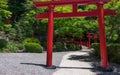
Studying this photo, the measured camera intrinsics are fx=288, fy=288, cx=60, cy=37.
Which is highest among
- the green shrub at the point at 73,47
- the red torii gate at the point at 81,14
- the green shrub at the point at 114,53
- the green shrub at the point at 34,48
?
the red torii gate at the point at 81,14

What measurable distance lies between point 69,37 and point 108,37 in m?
15.4

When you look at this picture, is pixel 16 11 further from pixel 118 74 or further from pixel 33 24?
pixel 118 74

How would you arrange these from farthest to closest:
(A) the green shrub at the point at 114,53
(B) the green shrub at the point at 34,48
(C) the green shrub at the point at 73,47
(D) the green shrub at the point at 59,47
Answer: (C) the green shrub at the point at 73,47 < (D) the green shrub at the point at 59,47 < (B) the green shrub at the point at 34,48 < (A) the green shrub at the point at 114,53

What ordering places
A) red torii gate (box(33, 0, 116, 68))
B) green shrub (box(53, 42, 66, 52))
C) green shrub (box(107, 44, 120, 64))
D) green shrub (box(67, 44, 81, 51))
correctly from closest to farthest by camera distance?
1. red torii gate (box(33, 0, 116, 68))
2. green shrub (box(107, 44, 120, 64))
3. green shrub (box(53, 42, 66, 52))
4. green shrub (box(67, 44, 81, 51))

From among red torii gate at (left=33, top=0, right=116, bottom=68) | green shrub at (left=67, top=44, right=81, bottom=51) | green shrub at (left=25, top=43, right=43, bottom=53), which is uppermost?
red torii gate at (left=33, top=0, right=116, bottom=68)

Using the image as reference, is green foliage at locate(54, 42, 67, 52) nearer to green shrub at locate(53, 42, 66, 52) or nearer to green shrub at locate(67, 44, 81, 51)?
green shrub at locate(53, 42, 66, 52)

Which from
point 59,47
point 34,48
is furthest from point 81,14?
point 59,47

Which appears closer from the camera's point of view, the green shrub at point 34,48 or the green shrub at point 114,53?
the green shrub at point 114,53

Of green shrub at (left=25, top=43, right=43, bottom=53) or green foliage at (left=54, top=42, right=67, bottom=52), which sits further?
green foliage at (left=54, top=42, right=67, bottom=52)

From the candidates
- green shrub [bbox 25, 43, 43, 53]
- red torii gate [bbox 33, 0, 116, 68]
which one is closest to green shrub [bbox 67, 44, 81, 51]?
green shrub [bbox 25, 43, 43, 53]

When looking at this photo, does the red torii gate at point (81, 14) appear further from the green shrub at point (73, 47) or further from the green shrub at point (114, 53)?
the green shrub at point (73, 47)

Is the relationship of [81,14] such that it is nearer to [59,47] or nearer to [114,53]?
[114,53]

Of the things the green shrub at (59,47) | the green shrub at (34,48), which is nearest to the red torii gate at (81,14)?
the green shrub at (34,48)

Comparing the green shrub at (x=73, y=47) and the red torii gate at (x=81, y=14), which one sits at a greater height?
the red torii gate at (x=81, y=14)
